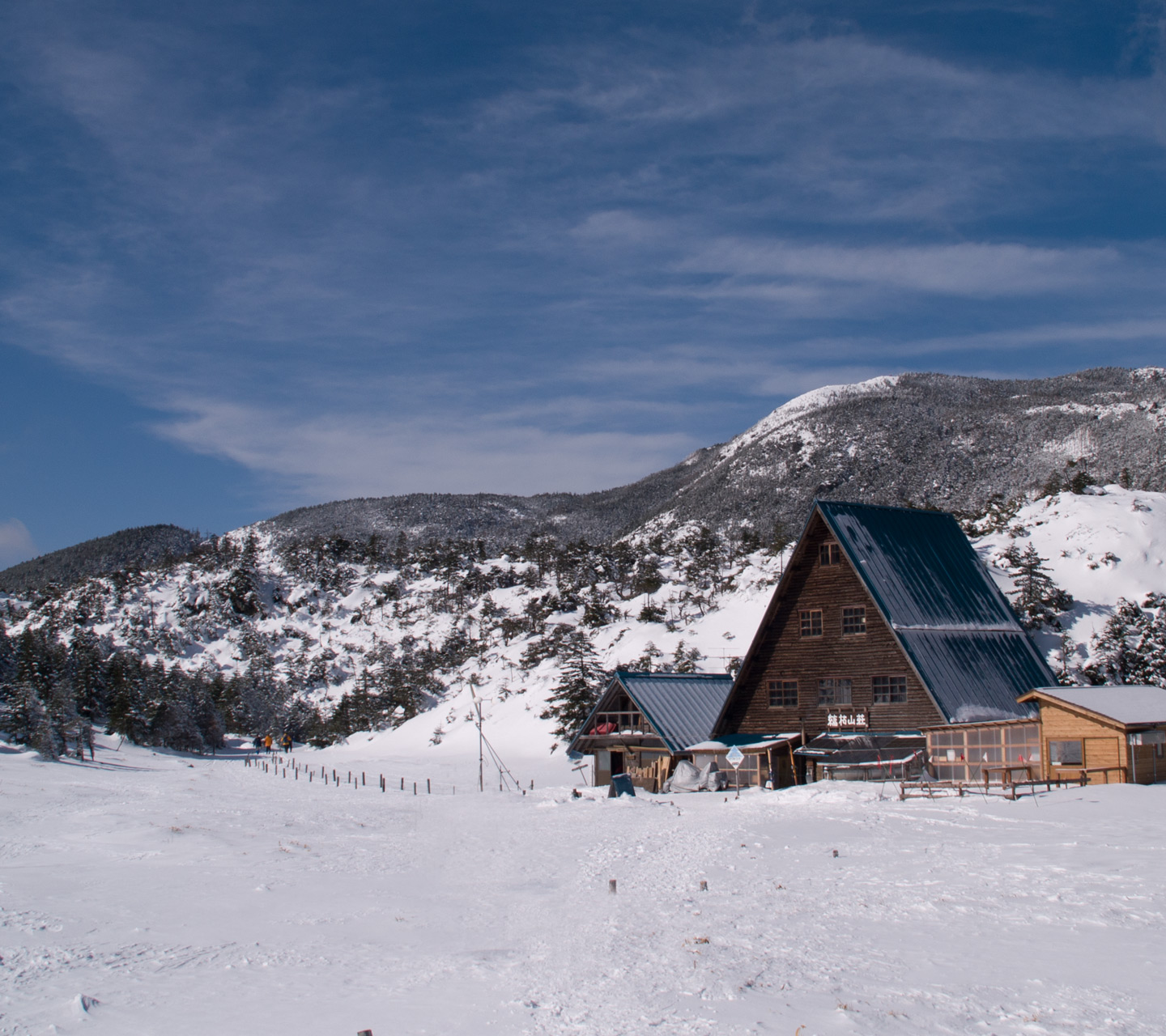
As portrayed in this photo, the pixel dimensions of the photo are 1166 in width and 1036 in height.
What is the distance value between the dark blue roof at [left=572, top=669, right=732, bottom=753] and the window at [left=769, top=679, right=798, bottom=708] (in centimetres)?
201

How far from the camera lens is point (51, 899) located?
18484 mm

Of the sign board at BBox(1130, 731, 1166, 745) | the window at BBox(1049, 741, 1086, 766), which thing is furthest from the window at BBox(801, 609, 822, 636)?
the sign board at BBox(1130, 731, 1166, 745)

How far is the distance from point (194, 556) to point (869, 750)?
7023 inches

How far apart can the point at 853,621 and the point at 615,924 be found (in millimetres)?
24975

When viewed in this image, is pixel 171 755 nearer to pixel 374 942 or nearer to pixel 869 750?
pixel 869 750

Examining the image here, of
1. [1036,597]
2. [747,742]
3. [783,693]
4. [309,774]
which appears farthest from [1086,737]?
[309,774]

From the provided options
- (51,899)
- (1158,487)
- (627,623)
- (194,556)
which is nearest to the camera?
(51,899)

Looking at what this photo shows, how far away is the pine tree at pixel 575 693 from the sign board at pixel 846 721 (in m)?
21.7

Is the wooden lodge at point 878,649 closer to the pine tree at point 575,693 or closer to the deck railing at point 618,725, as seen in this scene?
the deck railing at point 618,725

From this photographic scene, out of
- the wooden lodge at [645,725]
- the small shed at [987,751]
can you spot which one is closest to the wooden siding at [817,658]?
the small shed at [987,751]

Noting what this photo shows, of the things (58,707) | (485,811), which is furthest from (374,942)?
(58,707)

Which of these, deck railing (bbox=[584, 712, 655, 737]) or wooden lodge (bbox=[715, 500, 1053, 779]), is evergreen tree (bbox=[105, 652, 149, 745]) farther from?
wooden lodge (bbox=[715, 500, 1053, 779])

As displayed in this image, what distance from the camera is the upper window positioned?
3631 cm

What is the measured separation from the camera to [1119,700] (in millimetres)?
29797
